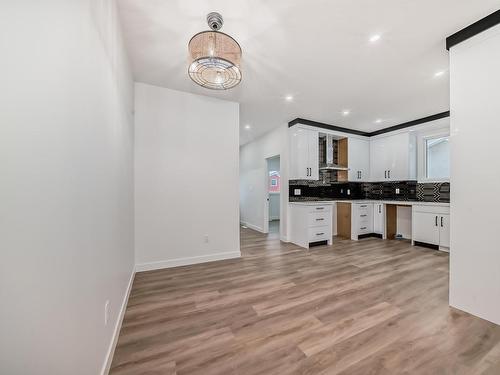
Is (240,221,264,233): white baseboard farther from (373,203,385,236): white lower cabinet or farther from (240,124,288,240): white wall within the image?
(373,203,385,236): white lower cabinet

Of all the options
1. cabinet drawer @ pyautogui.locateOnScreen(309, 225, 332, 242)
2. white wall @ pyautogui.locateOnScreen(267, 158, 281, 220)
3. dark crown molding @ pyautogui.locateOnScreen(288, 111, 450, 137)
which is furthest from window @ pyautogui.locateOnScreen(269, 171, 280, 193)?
cabinet drawer @ pyautogui.locateOnScreen(309, 225, 332, 242)

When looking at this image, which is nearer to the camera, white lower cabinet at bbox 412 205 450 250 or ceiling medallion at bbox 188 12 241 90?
ceiling medallion at bbox 188 12 241 90

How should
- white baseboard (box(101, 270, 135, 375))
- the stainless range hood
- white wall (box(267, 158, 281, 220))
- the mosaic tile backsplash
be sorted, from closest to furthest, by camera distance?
white baseboard (box(101, 270, 135, 375))
the mosaic tile backsplash
the stainless range hood
white wall (box(267, 158, 281, 220))

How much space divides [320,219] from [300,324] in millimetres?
2654

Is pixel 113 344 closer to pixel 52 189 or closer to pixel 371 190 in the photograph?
pixel 52 189

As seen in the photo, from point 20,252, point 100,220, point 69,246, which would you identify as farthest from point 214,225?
point 20,252

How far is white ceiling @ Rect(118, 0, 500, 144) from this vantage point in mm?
1673

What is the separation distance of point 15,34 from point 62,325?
3.31 ft

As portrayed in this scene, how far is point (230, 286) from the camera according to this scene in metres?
2.40

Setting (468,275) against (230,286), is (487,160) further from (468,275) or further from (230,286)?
(230,286)

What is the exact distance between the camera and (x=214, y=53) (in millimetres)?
1552

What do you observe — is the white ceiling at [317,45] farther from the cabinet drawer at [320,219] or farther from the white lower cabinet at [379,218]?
the white lower cabinet at [379,218]

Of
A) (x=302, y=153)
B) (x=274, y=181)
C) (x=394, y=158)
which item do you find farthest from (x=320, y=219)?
(x=274, y=181)

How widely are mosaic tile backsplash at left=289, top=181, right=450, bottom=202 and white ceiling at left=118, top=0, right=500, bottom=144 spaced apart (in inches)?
68.6
